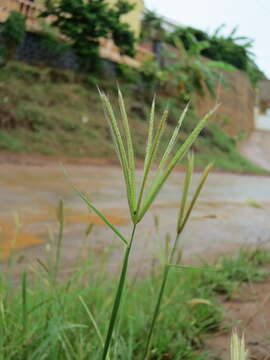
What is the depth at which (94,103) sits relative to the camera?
9.43 metres

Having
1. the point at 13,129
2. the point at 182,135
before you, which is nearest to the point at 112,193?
the point at 13,129

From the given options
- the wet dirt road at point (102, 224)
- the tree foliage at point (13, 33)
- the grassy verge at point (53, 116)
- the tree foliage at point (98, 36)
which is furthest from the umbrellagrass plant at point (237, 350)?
the tree foliage at point (13, 33)

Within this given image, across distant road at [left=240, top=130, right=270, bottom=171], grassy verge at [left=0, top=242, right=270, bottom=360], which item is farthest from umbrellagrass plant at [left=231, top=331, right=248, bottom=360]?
distant road at [left=240, top=130, right=270, bottom=171]

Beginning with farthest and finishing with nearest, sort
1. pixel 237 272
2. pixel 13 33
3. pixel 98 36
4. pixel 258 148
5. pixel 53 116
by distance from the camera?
pixel 258 148, pixel 53 116, pixel 98 36, pixel 13 33, pixel 237 272

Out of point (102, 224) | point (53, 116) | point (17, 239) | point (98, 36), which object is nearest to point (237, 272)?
point (17, 239)

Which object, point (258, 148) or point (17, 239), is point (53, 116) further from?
point (258, 148)

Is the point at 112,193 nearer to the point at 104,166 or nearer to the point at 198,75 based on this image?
the point at 104,166

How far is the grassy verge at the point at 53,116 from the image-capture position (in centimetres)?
714

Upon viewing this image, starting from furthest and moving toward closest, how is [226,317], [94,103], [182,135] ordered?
[182,135] → [94,103] → [226,317]

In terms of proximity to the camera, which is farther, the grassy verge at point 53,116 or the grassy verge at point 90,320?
the grassy verge at point 53,116

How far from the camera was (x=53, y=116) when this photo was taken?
797 cm

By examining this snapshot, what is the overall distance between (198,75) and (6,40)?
20.9ft

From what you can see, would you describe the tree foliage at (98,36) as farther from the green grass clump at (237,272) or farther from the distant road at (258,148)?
the distant road at (258,148)

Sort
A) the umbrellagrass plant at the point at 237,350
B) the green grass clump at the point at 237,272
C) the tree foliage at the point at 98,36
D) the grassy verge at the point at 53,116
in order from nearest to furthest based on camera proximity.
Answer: the umbrellagrass plant at the point at 237,350, the green grass clump at the point at 237,272, the tree foliage at the point at 98,36, the grassy verge at the point at 53,116
